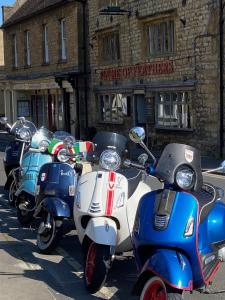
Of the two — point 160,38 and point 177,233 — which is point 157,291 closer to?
point 177,233

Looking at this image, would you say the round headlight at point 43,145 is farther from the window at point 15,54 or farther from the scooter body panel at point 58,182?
the window at point 15,54

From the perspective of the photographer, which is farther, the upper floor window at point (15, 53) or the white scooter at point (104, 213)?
the upper floor window at point (15, 53)

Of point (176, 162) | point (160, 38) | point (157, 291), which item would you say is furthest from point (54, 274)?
point (160, 38)

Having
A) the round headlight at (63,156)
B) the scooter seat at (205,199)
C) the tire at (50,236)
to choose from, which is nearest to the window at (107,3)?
the round headlight at (63,156)

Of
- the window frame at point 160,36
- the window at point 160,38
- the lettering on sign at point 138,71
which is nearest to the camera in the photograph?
the window frame at point 160,36

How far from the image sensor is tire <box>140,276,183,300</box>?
3.83 m

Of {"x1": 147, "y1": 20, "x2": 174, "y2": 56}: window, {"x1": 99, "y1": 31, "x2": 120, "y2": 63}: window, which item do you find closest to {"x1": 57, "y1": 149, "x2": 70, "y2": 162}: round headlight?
{"x1": 147, "y1": 20, "x2": 174, "y2": 56}: window

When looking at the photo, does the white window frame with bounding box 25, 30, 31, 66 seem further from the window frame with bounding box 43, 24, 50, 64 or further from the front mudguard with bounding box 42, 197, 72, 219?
the front mudguard with bounding box 42, 197, 72, 219

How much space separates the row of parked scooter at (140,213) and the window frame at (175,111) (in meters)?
11.9

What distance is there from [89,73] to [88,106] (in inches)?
61.5

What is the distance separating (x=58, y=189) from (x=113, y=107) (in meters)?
17.5

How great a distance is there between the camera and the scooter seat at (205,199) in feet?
13.8

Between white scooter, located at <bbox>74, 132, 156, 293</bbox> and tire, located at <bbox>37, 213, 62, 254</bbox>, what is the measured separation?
2.48 feet

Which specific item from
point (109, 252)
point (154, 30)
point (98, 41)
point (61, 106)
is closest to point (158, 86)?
point (154, 30)
